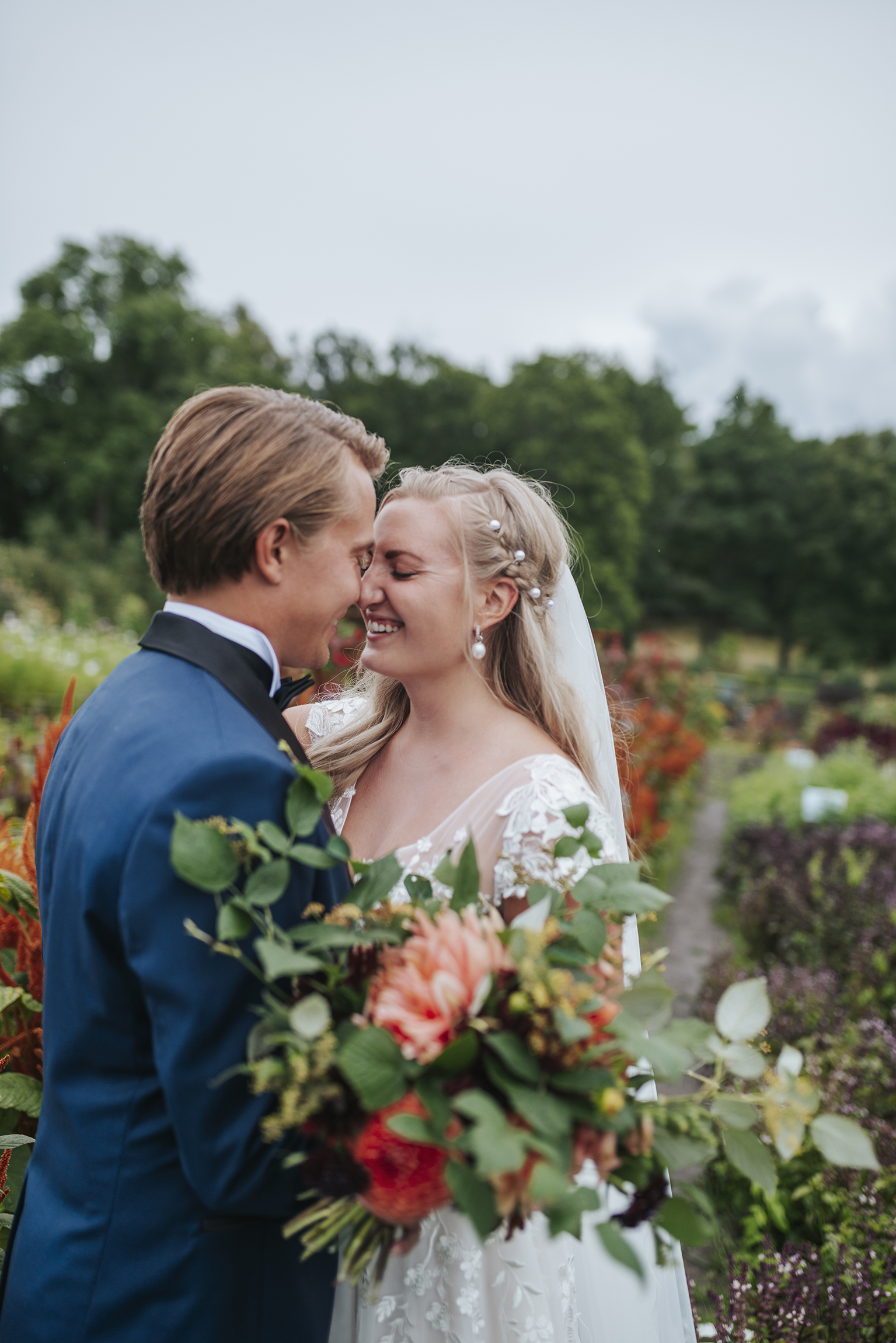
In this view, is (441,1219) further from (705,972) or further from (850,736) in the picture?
(850,736)

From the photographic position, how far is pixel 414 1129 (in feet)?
3.34

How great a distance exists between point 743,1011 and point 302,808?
0.70 m

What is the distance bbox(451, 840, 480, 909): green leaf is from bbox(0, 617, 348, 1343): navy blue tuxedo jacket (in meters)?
0.21

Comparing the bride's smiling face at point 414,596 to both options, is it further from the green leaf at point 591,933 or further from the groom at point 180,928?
the green leaf at point 591,933

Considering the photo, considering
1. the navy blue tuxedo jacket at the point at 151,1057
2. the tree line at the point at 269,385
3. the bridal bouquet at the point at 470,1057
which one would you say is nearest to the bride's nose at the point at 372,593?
the navy blue tuxedo jacket at the point at 151,1057

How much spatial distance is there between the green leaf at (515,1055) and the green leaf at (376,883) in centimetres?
29

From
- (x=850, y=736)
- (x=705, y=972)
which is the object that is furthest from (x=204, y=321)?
(x=705, y=972)

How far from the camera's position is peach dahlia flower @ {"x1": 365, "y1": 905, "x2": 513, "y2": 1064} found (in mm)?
1075

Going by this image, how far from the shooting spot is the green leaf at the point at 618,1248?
98 centimetres

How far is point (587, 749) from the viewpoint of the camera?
99.5 inches

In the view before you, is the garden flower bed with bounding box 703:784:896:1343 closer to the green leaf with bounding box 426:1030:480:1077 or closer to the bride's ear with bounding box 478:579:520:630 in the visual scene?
the green leaf with bounding box 426:1030:480:1077

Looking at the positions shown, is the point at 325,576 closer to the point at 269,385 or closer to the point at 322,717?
the point at 322,717

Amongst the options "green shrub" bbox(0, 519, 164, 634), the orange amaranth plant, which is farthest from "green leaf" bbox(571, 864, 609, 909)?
"green shrub" bbox(0, 519, 164, 634)

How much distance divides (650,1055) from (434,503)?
5.36ft
